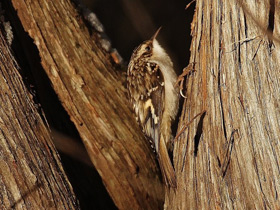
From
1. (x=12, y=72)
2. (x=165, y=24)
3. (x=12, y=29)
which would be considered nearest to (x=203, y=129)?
(x=12, y=72)

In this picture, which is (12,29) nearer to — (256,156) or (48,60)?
(48,60)

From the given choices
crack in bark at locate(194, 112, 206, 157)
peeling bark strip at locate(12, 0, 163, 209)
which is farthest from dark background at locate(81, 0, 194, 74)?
crack in bark at locate(194, 112, 206, 157)

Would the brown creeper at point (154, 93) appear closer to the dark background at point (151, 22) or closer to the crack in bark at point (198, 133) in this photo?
the crack in bark at point (198, 133)

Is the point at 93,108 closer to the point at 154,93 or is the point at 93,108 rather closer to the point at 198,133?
the point at 154,93

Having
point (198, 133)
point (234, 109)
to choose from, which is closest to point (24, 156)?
point (198, 133)

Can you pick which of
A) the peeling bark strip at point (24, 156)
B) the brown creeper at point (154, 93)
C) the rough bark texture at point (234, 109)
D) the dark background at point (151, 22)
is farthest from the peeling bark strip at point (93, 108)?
the dark background at point (151, 22)
